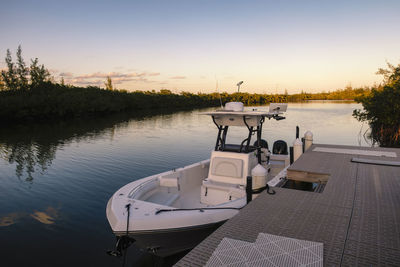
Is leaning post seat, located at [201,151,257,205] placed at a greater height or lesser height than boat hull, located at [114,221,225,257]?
greater

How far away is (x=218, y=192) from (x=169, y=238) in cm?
196

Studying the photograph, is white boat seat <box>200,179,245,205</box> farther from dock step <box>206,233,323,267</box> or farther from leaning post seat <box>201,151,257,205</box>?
dock step <box>206,233,323,267</box>

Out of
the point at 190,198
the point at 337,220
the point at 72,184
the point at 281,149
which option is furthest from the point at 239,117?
the point at 72,184

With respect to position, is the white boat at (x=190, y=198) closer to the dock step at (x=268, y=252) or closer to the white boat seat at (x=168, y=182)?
the white boat seat at (x=168, y=182)

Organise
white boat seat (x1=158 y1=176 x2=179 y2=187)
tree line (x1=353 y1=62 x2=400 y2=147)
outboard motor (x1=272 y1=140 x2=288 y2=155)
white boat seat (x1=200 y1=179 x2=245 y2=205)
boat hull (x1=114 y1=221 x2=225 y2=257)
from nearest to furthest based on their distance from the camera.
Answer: boat hull (x1=114 y1=221 x2=225 y2=257) → white boat seat (x1=200 y1=179 x2=245 y2=205) → white boat seat (x1=158 y1=176 x2=179 y2=187) → outboard motor (x1=272 y1=140 x2=288 y2=155) → tree line (x1=353 y1=62 x2=400 y2=147)

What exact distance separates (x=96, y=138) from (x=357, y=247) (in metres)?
21.3

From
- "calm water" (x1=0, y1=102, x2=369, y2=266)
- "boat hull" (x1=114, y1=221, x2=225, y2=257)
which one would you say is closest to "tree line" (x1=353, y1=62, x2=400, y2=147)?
"calm water" (x1=0, y1=102, x2=369, y2=266)

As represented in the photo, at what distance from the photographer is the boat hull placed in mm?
A: 4609

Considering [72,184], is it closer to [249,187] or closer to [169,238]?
[169,238]

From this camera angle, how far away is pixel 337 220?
12.4ft

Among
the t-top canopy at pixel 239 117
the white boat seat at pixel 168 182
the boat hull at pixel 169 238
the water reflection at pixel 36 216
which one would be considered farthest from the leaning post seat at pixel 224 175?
the water reflection at pixel 36 216

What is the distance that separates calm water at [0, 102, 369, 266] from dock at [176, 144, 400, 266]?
3.01 meters

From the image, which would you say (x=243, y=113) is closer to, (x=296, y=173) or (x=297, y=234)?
(x=296, y=173)

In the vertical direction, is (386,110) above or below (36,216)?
above
